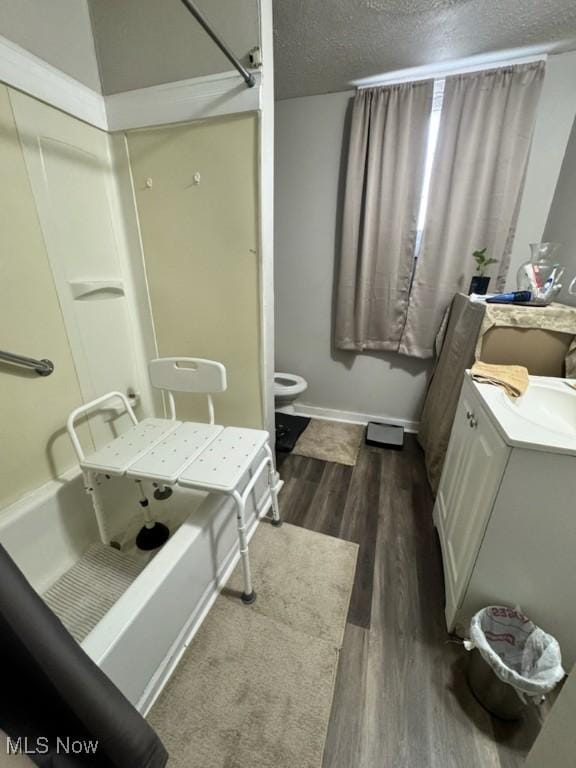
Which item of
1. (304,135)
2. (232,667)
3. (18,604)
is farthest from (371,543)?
(304,135)

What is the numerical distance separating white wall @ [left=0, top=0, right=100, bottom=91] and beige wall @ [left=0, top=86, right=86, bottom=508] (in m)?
0.22

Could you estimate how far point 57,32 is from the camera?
114 centimetres

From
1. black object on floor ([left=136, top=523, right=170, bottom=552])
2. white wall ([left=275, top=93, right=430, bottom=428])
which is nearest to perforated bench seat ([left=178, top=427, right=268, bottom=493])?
black object on floor ([left=136, top=523, right=170, bottom=552])

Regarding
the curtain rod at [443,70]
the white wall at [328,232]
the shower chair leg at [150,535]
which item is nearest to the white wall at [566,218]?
the white wall at [328,232]

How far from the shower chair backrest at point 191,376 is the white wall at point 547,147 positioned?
195cm

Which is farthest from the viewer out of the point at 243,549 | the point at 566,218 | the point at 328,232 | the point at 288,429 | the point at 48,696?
the point at 288,429

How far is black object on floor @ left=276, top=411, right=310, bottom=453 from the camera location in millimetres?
2219

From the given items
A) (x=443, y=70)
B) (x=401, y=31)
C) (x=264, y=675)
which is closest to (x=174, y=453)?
(x=264, y=675)

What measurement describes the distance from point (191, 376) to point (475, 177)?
1.99 metres

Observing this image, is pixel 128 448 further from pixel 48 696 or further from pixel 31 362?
pixel 48 696

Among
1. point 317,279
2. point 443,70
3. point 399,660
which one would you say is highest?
point 443,70

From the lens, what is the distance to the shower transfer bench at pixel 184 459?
3.51ft

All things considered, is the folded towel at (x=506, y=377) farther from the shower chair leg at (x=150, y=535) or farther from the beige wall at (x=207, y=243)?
the shower chair leg at (x=150, y=535)

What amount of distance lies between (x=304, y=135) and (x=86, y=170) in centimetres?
145
